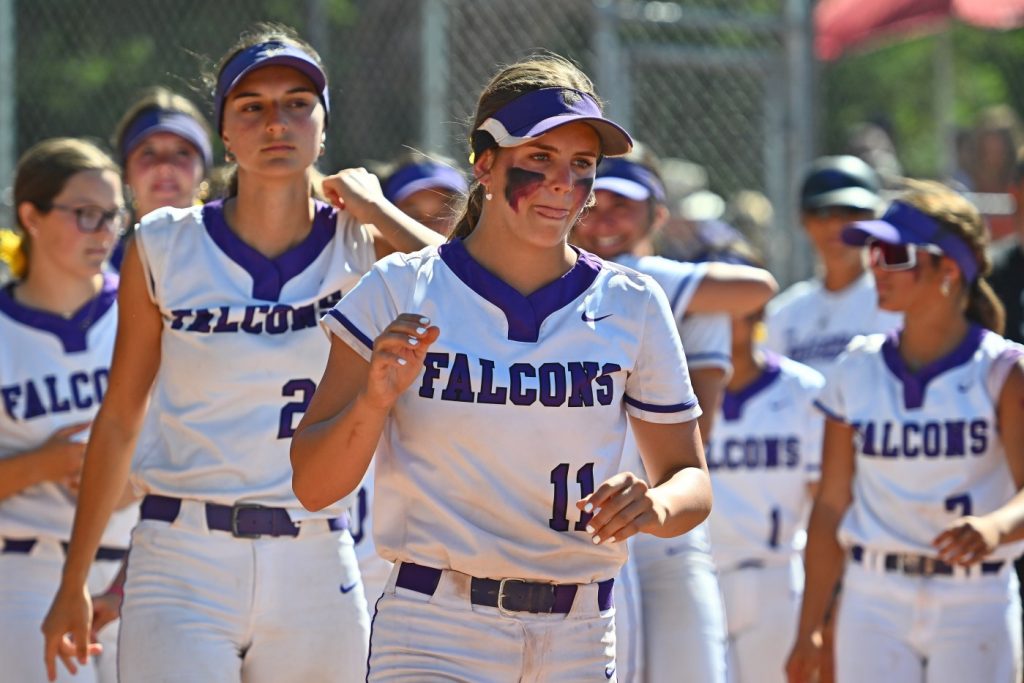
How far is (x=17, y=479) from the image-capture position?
519 centimetres

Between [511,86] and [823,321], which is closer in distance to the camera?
[511,86]

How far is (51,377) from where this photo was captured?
539 centimetres

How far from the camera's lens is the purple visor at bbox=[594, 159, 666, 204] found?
19.1ft

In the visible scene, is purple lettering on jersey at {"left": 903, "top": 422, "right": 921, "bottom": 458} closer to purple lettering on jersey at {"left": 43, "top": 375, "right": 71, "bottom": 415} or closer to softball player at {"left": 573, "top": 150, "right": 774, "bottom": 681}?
softball player at {"left": 573, "top": 150, "right": 774, "bottom": 681}

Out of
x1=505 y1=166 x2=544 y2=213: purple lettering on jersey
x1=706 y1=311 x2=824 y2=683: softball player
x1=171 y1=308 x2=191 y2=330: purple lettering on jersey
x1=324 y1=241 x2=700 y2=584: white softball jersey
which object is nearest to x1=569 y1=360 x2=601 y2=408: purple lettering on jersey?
x1=324 y1=241 x2=700 y2=584: white softball jersey

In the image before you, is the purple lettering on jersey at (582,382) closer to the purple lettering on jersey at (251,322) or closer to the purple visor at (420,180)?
the purple lettering on jersey at (251,322)

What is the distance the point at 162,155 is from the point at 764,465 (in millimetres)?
2852

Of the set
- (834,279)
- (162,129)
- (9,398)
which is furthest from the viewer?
(834,279)

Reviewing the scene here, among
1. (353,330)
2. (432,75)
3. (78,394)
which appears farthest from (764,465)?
(353,330)

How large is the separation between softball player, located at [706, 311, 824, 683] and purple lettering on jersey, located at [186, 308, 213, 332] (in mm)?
3184

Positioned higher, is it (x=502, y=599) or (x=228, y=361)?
(x=228, y=361)

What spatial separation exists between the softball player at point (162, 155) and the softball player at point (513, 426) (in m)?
2.78

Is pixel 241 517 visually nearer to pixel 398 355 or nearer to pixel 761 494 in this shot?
pixel 398 355

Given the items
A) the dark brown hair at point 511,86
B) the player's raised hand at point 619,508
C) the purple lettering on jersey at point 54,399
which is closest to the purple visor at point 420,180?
the purple lettering on jersey at point 54,399
